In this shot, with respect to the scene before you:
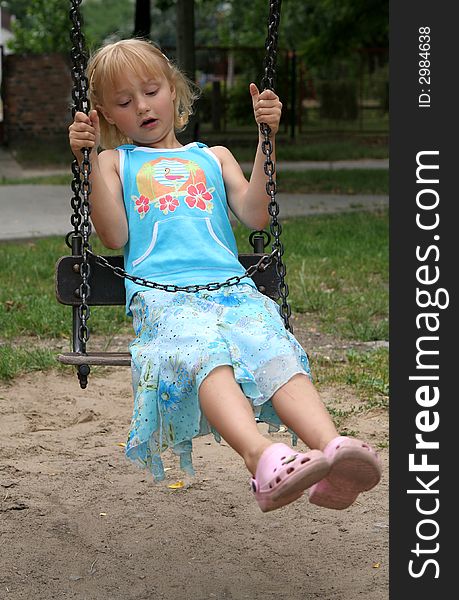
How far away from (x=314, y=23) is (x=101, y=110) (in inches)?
1017

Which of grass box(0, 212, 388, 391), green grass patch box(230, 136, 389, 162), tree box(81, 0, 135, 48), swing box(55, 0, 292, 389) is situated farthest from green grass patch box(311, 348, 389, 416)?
tree box(81, 0, 135, 48)

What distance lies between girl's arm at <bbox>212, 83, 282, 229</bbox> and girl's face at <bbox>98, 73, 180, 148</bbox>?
213mm

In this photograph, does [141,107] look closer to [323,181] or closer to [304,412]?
[304,412]

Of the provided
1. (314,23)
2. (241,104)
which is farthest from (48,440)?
(314,23)

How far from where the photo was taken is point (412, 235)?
136 inches

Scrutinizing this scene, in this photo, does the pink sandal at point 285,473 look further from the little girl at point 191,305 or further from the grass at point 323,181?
the grass at point 323,181

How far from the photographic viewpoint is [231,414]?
109 inches

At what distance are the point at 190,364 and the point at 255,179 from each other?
777mm

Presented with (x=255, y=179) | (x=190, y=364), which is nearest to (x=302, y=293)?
(x=255, y=179)

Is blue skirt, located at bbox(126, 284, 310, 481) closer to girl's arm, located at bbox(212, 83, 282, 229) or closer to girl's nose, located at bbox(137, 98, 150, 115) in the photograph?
girl's arm, located at bbox(212, 83, 282, 229)

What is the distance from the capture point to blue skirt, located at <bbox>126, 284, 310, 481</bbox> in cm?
289

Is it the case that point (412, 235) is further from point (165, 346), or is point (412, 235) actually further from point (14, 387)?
point (14, 387)

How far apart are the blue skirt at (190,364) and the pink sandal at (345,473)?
0.30m

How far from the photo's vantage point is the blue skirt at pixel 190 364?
289 cm
